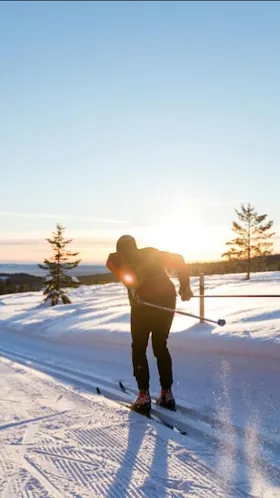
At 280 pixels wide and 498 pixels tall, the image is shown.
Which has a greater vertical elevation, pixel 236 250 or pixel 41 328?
pixel 236 250

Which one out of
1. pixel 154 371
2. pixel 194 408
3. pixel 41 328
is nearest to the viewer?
pixel 194 408

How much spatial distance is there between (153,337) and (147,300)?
423 millimetres

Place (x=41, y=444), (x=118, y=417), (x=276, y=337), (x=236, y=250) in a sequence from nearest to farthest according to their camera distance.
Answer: (x=41, y=444)
(x=118, y=417)
(x=276, y=337)
(x=236, y=250)

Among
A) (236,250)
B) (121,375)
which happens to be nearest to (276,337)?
(121,375)

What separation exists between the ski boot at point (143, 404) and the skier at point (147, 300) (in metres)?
0.01

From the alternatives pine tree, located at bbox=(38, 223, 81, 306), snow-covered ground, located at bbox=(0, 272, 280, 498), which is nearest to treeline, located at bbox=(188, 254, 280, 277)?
pine tree, located at bbox=(38, 223, 81, 306)

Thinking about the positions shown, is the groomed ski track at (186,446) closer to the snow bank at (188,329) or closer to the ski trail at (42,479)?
the ski trail at (42,479)

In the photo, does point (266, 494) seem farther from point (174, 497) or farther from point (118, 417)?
point (118, 417)

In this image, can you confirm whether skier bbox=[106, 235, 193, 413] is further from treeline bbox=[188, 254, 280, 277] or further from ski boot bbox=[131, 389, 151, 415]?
treeline bbox=[188, 254, 280, 277]

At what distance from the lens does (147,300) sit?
5406 mm

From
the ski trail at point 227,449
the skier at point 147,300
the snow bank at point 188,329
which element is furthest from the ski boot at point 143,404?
the snow bank at point 188,329

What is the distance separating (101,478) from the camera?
11.3 feet

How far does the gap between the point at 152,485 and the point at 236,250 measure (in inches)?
1824

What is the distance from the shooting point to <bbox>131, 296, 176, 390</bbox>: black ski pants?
5410mm
